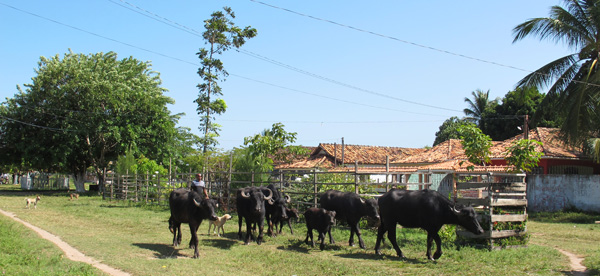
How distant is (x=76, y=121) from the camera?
31703 mm

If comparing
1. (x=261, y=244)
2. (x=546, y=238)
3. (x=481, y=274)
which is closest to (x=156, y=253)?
(x=261, y=244)

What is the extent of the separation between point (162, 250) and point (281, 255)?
8.42 ft

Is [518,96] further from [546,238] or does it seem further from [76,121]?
[76,121]

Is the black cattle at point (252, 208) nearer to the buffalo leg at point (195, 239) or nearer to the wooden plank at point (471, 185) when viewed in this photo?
the buffalo leg at point (195, 239)

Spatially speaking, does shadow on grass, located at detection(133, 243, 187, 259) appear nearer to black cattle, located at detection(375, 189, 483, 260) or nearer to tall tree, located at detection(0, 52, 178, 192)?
black cattle, located at detection(375, 189, 483, 260)

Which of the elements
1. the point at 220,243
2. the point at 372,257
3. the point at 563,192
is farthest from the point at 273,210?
the point at 563,192

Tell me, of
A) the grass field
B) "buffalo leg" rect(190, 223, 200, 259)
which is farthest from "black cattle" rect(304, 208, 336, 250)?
"buffalo leg" rect(190, 223, 200, 259)

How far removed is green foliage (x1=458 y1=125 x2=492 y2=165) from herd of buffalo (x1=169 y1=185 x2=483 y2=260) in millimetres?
5156

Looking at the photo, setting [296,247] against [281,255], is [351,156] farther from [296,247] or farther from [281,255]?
[281,255]

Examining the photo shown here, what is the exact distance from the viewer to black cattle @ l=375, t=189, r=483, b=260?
9539 millimetres

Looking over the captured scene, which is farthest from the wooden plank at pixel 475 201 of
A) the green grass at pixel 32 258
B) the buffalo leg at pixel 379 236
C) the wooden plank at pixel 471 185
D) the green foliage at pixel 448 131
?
the green foliage at pixel 448 131

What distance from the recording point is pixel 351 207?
1137 cm

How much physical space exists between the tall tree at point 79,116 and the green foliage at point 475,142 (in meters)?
22.6

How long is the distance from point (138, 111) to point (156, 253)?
24810 millimetres
